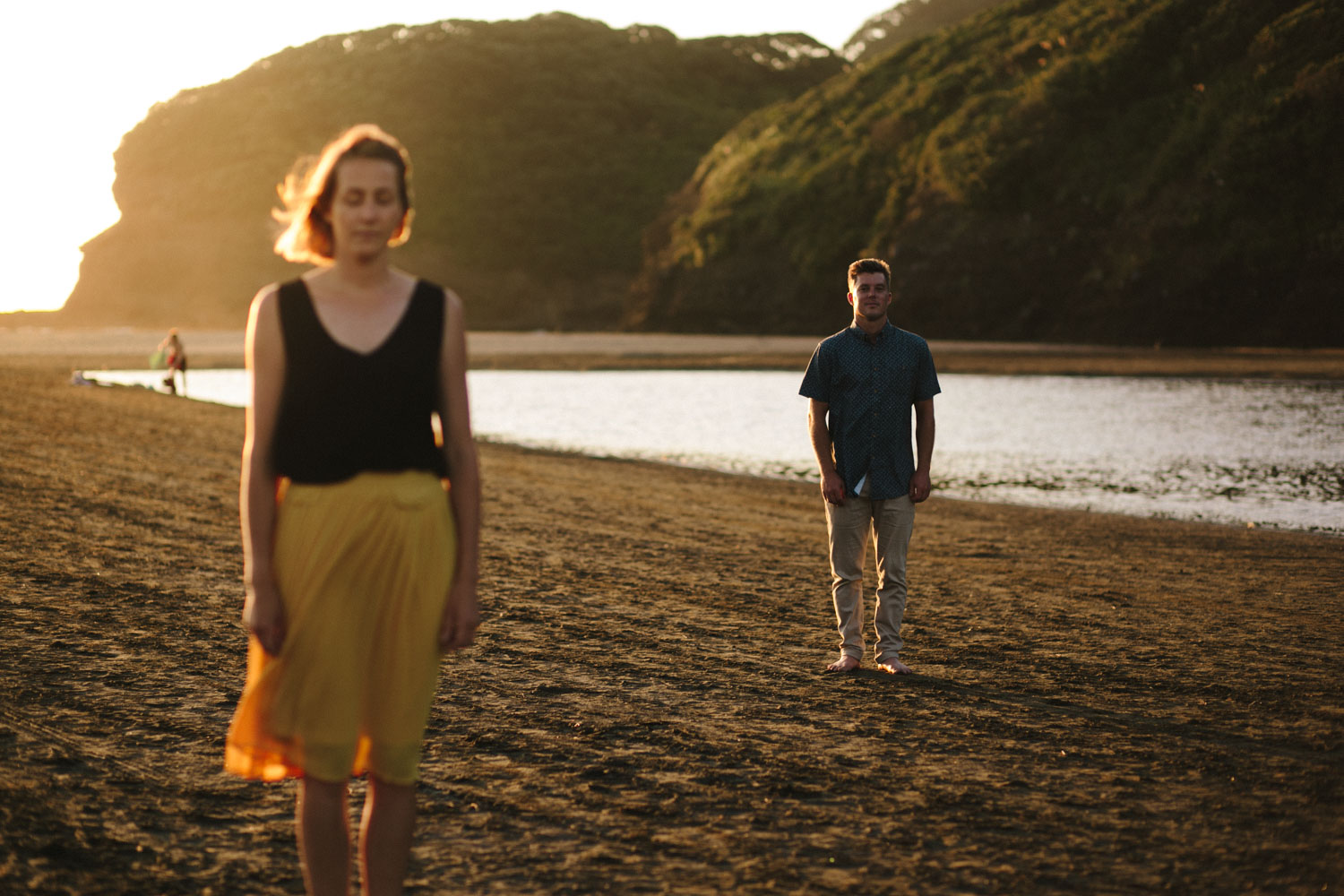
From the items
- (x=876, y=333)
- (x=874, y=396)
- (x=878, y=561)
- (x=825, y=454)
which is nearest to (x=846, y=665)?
(x=878, y=561)

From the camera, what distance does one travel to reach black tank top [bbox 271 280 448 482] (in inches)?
102

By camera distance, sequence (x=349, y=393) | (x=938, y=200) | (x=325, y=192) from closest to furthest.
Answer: (x=349, y=393) → (x=325, y=192) → (x=938, y=200)

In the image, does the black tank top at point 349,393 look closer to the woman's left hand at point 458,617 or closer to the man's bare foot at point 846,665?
the woman's left hand at point 458,617

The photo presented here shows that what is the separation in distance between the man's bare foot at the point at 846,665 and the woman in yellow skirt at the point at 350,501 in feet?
11.5

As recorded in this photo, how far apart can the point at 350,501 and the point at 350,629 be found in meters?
0.28

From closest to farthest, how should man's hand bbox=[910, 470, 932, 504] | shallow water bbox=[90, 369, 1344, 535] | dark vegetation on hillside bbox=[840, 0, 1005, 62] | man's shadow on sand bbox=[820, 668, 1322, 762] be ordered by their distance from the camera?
1. man's shadow on sand bbox=[820, 668, 1322, 762]
2. man's hand bbox=[910, 470, 932, 504]
3. shallow water bbox=[90, 369, 1344, 535]
4. dark vegetation on hillside bbox=[840, 0, 1005, 62]

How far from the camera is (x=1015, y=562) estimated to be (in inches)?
392

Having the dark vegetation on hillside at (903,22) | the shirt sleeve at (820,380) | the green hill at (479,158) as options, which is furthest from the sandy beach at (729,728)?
the dark vegetation on hillside at (903,22)

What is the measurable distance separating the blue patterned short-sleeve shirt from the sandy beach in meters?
0.99

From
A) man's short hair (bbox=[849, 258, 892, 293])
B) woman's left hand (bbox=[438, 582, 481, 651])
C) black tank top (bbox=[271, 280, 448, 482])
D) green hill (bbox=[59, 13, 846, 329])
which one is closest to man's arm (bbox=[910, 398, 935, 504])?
man's short hair (bbox=[849, 258, 892, 293])

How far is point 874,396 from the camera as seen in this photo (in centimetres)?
568

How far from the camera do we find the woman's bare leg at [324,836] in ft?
9.01

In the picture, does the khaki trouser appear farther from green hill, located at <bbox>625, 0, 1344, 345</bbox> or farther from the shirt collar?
green hill, located at <bbox>625, 0, 1344, 345</bbox>

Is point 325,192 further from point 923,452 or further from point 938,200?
point 938,200
